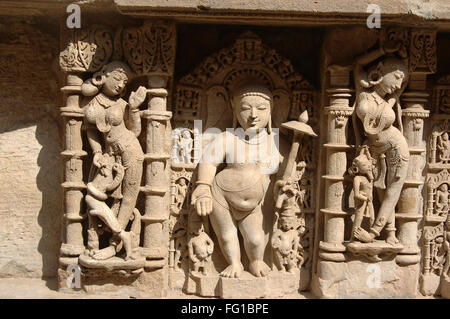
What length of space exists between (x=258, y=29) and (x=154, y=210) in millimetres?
1708

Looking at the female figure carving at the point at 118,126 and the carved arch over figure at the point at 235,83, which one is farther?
the carved arch over figure at the point at 235,83

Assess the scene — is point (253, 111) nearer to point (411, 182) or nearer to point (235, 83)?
point (235, 83)

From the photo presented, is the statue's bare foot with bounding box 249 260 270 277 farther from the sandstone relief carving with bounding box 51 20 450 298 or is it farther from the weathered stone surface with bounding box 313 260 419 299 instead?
the weathered stone surface with bounding box 313 260 419 299

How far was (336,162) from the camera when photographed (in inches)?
156

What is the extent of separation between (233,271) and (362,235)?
1.05 metres

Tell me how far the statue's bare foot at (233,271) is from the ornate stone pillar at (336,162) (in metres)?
0.67

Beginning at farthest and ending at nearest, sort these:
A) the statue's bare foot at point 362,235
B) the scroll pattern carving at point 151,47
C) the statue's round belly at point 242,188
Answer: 1. the statue's round belly at point 242,188
2. the statue's bare foot at point 362,235
3. the scroll pattern carving at point 151,47

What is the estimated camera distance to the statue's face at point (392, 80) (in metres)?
3.79

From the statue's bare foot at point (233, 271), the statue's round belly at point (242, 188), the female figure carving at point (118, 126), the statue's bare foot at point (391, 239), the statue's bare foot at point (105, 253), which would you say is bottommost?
the statue's bare foot at point (233, 271)

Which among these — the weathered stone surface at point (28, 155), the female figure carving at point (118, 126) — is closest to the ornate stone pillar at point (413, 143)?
the female figure carving at point (118, 126)

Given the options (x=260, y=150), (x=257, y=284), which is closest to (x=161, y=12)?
(x=260, y=150)

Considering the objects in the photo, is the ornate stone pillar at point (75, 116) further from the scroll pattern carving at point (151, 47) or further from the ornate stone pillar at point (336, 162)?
the ornate stone pillar at point (336, 162)

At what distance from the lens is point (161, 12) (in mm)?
3561

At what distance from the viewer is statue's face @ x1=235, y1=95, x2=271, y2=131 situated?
3.96m
